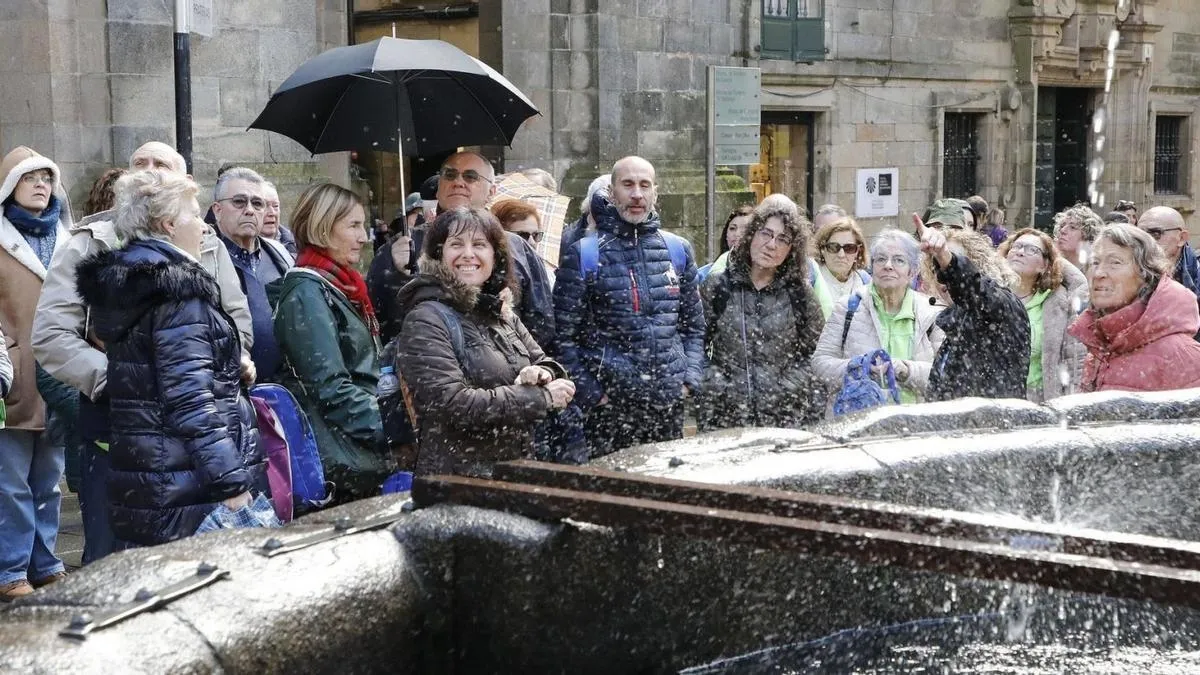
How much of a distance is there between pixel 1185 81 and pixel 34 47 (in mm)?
20617

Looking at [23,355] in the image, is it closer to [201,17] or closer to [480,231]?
[201,17]

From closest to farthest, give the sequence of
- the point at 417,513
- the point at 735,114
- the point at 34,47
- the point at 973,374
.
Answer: the point at 417,513 → the point at 973,374 → the point at 34,47 → the point at 735,114

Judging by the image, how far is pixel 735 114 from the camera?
12.7 m

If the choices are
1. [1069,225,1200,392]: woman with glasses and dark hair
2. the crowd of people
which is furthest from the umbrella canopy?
[1069,225,1200,392]: woman with glasses and dark hair

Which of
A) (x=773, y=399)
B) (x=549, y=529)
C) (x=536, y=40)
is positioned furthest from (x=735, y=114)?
(x=549, y=529)

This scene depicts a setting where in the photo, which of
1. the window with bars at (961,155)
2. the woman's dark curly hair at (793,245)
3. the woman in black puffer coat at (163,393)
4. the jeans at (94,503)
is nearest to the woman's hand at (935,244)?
the woman's dark curly hair at (793,245)

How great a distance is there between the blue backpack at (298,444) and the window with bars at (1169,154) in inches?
907

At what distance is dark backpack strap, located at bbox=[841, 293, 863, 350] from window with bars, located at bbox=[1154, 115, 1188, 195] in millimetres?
20681

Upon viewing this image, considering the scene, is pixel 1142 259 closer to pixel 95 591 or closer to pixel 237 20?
pixel 95 591

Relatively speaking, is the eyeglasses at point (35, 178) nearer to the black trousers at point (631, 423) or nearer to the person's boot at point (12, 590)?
the person's boot at point (12, 590)

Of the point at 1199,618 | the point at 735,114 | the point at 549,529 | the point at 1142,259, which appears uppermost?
the point at 735,114

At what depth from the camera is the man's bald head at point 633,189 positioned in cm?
664

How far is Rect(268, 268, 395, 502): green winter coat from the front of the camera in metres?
5.38

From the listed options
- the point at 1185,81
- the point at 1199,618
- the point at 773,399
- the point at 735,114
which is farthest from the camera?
the point at 1185,81
